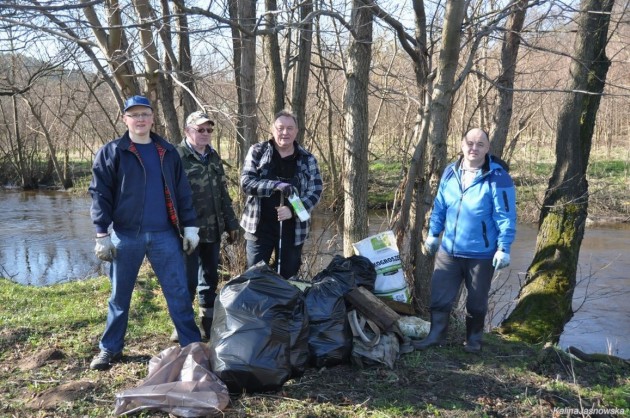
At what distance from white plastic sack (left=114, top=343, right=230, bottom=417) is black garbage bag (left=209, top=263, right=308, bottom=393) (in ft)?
0.31

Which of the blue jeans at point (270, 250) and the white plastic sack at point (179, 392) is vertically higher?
the blue jeans at point (270, 250)

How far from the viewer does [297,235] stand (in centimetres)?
413

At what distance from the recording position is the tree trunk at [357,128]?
510cm

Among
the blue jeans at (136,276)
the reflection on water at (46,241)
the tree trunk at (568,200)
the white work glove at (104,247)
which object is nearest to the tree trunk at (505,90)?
the tree trunk at (568,200)

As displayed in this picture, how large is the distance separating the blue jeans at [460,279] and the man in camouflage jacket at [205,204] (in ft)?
5.16

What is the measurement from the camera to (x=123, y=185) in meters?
3.46

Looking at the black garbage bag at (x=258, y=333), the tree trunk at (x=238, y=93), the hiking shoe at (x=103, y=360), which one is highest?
the tree trunk at (x=238, y=93)

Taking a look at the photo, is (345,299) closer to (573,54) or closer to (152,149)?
(152,149)

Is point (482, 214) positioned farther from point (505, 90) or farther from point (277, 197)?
point (505, 90)

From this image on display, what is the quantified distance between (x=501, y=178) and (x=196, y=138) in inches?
83.7

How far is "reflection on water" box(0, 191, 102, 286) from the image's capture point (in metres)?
9.55

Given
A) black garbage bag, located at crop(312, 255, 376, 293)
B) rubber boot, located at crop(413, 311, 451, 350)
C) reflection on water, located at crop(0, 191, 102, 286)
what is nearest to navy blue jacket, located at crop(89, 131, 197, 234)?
black garbage bag, located at crop(312, 255, 376, 293)

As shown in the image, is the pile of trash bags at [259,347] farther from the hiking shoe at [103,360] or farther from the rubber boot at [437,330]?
the hiking shoe at [103,360]

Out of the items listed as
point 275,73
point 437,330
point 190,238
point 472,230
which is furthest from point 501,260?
point 275,73
